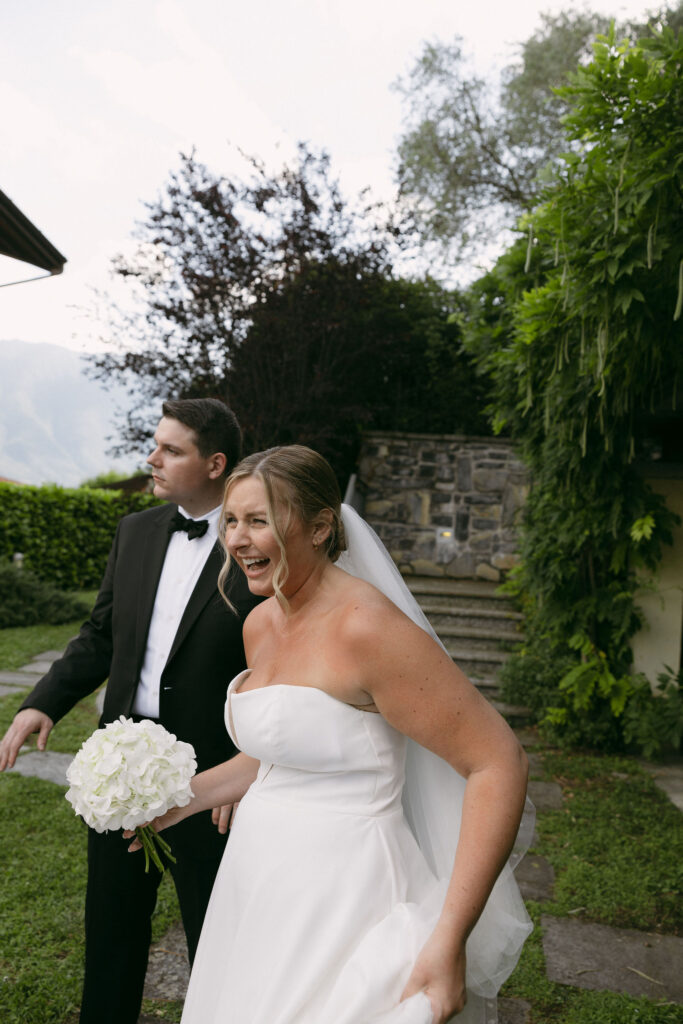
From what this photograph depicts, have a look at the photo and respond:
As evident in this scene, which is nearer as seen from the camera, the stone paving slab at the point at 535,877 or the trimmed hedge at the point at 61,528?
the stone paving slab at the point at 535,877

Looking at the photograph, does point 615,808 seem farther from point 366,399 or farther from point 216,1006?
point 366,399

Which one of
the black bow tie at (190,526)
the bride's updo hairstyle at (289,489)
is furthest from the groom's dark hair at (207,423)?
the bride's updo hairstyle at (289,489)

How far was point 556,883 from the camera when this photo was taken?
3.96 meters

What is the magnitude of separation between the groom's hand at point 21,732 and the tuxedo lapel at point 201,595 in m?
0.43

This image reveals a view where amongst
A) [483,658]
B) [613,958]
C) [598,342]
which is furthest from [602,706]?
[598,342]

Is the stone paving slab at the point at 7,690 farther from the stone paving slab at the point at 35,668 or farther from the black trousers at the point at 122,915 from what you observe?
the black trousers at the point at 122,915

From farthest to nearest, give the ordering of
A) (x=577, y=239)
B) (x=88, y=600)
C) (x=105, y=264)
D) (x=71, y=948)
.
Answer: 1. (x=88, y=600)
2. (x=105, y=264)
3. (x=577, y=239)
4. (x=71, y=948)

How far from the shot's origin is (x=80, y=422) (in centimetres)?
16538

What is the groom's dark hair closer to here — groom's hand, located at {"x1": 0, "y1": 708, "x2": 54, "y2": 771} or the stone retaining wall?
groom's hand, located at {"x1": 0, "y1": 708, "x2": 54, "y2": 771}

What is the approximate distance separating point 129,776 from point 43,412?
169 metres

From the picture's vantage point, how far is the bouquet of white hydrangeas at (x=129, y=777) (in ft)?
5.53

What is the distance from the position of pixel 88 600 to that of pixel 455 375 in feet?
22.3

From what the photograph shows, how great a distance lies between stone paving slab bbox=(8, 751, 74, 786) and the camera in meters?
5.08

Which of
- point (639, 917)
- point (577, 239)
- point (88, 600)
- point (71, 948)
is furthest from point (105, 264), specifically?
point (639, 917)
